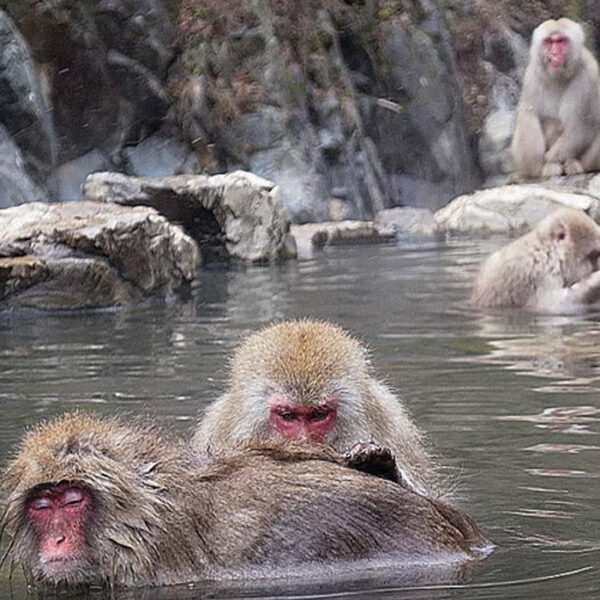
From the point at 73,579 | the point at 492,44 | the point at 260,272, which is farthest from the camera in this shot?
the point at 492,44

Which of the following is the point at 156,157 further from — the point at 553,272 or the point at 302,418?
the point at 302,418

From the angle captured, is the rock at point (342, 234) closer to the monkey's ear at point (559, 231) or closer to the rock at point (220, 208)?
the rock at point (220, 208)

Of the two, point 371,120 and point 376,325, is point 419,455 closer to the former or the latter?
point 376,325

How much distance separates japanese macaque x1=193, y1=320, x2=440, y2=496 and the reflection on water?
1.27ft

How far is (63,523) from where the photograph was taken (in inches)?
140

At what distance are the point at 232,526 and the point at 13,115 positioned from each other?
1439 cm

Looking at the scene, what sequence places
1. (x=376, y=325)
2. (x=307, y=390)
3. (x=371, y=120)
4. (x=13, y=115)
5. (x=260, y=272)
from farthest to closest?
1. (x=371, y=120)
2. (x=13, y=115)
3. (x=260, y=272)
4. (x=376, y=325)
5. (x=307, y=390)

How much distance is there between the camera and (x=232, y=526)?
145 inches

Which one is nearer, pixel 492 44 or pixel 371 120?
pixel 371 120

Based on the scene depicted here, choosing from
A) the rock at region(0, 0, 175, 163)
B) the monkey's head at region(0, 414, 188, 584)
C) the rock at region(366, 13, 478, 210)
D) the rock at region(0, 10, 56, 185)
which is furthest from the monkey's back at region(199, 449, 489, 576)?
the rock at region(366, 13, 478, 210)

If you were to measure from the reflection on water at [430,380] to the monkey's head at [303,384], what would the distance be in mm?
562

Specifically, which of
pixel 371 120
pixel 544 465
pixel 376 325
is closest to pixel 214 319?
pixel 376 325

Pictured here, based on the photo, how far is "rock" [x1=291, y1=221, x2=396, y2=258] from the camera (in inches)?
666

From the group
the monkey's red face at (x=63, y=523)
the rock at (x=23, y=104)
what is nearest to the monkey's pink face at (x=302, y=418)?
the monkey's red face at (x=63, y=523)
